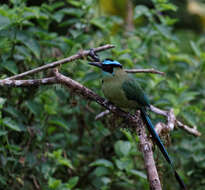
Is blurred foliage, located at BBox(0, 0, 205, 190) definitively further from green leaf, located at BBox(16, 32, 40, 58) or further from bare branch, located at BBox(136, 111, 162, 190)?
bare branch, located at BBox(136, 111, 162, 190)

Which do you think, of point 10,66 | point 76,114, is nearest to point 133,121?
point 10,66

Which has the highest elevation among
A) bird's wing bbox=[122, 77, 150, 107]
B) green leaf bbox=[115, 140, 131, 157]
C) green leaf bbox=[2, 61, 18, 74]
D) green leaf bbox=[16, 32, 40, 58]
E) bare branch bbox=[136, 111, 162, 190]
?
green leaf bbox=[16, 32, 40, 58]

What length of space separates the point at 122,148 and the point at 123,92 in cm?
64

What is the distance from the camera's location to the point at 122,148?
329cm

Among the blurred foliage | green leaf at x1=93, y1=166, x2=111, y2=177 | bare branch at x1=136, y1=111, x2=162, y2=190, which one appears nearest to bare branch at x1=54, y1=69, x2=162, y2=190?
bare branch at x1=136, y1=111, x2=162, y2=190

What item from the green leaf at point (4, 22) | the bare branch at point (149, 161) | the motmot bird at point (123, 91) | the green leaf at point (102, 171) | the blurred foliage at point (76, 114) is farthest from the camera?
the green leaf at point (102, 171)

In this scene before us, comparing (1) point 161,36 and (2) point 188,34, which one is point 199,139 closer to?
(1) point 161,36

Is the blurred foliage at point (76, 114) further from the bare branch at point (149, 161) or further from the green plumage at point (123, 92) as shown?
the bare branch at point (149, 161)

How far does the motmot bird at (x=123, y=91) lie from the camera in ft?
9.25

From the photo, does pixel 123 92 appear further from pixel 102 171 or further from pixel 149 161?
pixel 102 171

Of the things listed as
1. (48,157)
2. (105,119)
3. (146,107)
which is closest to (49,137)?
(48,157)

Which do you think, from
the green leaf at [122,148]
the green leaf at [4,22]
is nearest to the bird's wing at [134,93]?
the green leaf at [122,148]

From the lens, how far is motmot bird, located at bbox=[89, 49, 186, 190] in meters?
2.82

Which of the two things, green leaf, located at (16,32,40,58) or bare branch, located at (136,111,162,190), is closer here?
bare branch, located at (136,111,162,190)
